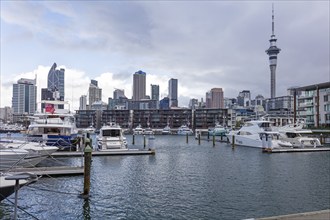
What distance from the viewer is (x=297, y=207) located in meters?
17.9

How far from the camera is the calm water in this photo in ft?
54.6

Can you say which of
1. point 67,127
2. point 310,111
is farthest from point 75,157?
point 310,111

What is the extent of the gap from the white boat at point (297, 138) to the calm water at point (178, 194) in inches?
1064

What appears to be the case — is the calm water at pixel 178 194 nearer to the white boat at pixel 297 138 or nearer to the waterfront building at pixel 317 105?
the white boat at pixel 297 138

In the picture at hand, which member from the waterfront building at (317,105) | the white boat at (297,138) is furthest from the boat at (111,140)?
the waterfront building at (317,105)

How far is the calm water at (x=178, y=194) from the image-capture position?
16.6 metres

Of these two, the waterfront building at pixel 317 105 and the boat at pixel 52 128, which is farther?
the waterfront building at pixel 317 105

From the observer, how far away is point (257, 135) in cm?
6050

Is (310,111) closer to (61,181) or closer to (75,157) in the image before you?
(75,157)

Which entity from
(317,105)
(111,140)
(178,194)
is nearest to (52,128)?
(111,140)

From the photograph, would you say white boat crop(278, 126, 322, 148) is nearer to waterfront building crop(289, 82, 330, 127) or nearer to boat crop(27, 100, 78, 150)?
waterfront building crop(289, 82, 330, 127)

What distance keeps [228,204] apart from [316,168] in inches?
751

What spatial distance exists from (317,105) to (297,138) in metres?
41.1

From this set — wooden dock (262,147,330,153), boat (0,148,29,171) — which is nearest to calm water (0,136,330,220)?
boat (0,148,29,171)
